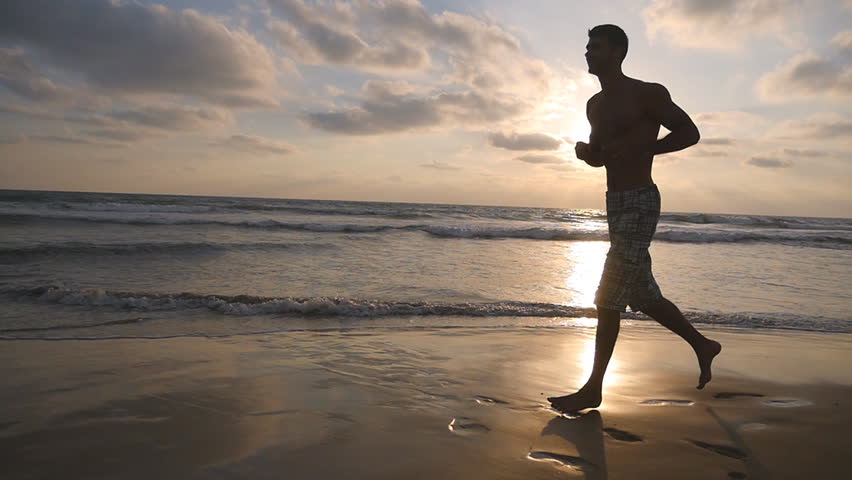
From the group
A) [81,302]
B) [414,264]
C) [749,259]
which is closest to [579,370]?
[81,302]

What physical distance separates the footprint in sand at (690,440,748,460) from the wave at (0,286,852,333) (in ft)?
10.6

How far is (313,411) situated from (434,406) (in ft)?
1.94

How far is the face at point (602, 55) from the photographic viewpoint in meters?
2.50

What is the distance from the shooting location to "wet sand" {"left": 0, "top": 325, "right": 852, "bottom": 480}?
1.86 metres

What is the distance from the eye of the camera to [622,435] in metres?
2.21

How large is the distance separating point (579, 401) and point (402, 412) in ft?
2.92

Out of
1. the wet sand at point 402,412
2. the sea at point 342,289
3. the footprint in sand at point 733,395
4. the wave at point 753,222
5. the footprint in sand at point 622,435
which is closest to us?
the wet sand at point 402,412

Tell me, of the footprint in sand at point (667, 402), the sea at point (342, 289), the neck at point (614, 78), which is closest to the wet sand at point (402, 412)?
the footprint in sand at point (667, 402)

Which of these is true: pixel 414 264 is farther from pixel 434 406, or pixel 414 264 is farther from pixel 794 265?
pixel 794 265

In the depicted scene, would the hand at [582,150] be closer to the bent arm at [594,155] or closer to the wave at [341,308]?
the bent arm at [594,155]

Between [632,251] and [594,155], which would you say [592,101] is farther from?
[632,251]

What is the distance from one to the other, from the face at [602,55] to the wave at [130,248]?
9.47 metres

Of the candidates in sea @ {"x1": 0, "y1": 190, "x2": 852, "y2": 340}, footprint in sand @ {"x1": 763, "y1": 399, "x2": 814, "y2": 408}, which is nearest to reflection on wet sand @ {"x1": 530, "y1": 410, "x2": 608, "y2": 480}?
footprint in sand @ {"x1": 763, "y1": 399, "x2": 814, "y2": 408}

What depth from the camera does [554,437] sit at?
217 cm
